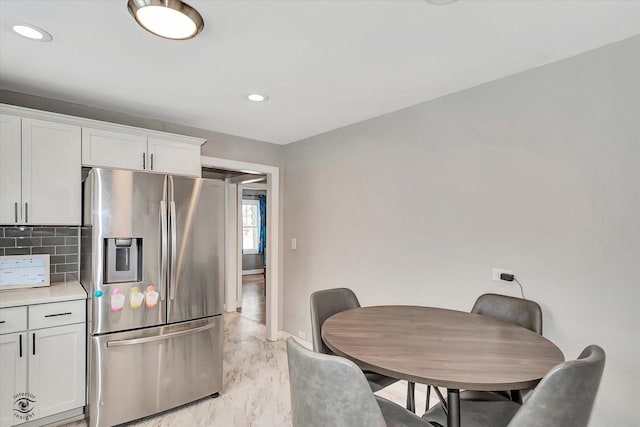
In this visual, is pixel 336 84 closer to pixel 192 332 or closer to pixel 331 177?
pixel 331 177

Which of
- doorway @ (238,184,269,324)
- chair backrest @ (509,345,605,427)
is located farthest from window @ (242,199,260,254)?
chair backrest @ (509,345,605,427)

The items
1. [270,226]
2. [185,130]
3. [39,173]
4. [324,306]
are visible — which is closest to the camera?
[324,306]

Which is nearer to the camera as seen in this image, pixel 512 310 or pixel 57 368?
pixel 512 310

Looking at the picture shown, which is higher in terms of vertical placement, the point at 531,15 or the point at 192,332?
the point at 531,15

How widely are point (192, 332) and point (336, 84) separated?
2.20m

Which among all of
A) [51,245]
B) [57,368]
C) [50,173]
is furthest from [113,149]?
[57,368]

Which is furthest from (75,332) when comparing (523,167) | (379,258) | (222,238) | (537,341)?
(523,167)

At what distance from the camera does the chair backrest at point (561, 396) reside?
1093 millimetres

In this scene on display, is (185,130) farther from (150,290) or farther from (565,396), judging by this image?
(565,396)

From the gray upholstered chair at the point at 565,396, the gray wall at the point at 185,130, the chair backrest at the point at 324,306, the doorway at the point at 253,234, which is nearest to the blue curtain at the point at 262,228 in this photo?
the doorway at the point at 253,234

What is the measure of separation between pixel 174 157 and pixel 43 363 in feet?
5.82

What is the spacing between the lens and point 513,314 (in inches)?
79.3

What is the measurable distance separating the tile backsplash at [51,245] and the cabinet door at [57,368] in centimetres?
67

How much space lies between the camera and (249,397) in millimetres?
2834
